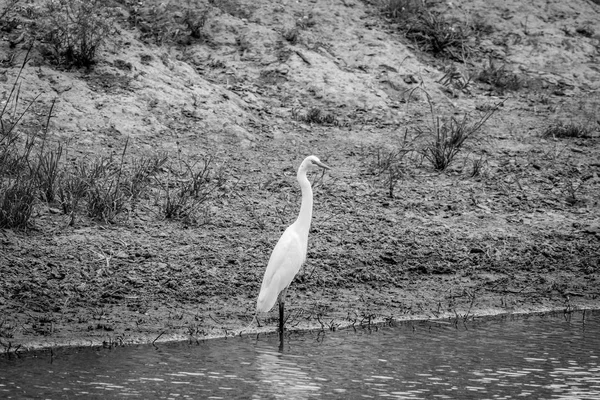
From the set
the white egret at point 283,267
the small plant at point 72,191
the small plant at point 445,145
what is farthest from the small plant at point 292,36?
the white egret at point 283,267

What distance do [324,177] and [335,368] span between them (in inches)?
158

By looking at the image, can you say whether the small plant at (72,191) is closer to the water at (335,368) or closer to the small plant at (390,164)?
the water at (335,368)

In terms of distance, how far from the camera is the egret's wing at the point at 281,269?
740 centimetres

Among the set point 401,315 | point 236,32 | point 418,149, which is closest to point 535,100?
point 418,149

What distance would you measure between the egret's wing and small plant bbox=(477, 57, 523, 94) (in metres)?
6.35

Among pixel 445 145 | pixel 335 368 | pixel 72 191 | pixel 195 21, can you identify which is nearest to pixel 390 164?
pixel 445 145

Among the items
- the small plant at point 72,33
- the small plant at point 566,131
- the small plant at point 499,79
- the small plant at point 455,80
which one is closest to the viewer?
the small plant at point 72,33

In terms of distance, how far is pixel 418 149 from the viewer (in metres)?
11.5

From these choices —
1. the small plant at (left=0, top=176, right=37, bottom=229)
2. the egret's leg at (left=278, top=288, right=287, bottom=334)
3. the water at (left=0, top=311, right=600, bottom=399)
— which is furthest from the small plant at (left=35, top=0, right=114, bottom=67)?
the water at (left=0, top=311, right=600, bottom=399)

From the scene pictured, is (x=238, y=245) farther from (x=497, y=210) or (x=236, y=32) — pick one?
(x=236, y=32)

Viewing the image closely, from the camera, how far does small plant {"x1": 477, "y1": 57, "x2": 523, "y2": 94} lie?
43.0 feet

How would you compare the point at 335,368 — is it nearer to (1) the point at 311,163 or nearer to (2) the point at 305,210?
(2) the point at 305,210

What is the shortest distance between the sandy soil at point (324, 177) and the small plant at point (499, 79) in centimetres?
13

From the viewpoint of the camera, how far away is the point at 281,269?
7.47 metres
